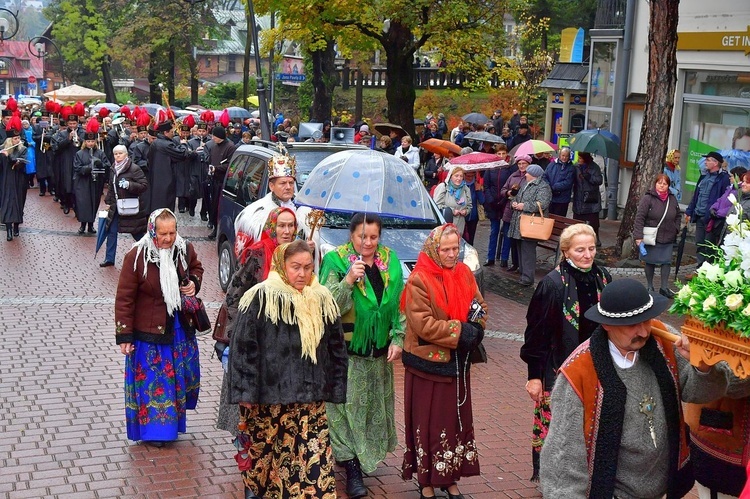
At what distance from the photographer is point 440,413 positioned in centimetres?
676

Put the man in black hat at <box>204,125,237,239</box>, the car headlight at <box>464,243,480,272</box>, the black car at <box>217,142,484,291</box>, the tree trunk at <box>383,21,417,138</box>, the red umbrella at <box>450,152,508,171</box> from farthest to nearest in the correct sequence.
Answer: the tree trunk at <box>383,21,417,138</box> → the man in black hat at <box>204,125,237,239</box> → the red umbrella at <box>450,152,508,171</box> → the black car at <box>217,142,484,291</box> → the car headlight at <box>464,243,480,272</box>

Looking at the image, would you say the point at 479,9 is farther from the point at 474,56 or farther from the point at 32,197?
the point at 32,197

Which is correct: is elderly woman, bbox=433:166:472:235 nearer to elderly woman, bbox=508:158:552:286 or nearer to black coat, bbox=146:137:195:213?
elderly woman, bbox=508:158:552:286

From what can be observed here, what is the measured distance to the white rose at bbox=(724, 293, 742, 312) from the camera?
4422mm

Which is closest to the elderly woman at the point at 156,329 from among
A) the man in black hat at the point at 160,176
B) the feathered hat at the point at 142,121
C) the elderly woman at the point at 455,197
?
the elderly woman at the point at 455,197

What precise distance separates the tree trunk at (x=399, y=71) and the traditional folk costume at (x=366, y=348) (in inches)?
718

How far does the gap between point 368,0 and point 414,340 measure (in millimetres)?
18034

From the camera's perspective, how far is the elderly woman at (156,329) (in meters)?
7.70

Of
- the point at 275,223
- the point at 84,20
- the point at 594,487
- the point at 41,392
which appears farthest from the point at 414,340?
the point at 84,20

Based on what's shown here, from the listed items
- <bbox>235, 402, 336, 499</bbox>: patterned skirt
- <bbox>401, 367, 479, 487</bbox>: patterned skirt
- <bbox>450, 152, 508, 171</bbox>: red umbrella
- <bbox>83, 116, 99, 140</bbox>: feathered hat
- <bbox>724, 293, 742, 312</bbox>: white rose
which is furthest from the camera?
<bbox>83, 116, 99, 140</bbox>: feathered hat

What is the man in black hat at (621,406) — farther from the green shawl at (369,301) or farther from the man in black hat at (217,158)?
the man in black hat at (217,158)

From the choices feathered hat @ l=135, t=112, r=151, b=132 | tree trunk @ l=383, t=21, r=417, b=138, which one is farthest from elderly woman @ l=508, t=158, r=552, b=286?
tree trunk @ l=383, t=21, r=417, b=138

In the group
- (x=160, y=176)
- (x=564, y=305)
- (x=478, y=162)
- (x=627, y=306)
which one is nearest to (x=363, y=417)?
(x=564, y=305)

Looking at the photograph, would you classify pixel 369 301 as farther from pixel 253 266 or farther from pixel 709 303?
pixel 709 303
